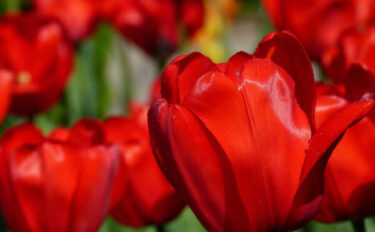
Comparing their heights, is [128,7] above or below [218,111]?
below

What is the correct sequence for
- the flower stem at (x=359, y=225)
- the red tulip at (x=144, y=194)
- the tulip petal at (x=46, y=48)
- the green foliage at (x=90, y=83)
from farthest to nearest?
1. the green foliage at (x=90, y=83)
2. the tulip petal at (x=46, y=48)
3. the red tulip at (x=144, y=194)
4. the flower stem at (x=359, y=225)

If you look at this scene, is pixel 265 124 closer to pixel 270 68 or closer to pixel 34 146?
pixel 270 68

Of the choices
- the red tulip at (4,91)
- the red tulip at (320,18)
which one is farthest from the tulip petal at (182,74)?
the red tulip at (320,18)

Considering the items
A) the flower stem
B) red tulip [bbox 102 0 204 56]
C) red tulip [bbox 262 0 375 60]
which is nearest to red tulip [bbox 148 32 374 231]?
the flower stem

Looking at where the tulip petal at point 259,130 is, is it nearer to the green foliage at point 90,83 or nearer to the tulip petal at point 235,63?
the tulip petal at point 235,63

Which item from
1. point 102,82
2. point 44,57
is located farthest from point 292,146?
point 102,82

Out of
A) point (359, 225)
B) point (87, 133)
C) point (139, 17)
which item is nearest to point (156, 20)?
point (139, 17)

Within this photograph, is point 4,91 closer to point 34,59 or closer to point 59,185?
point 59,185
